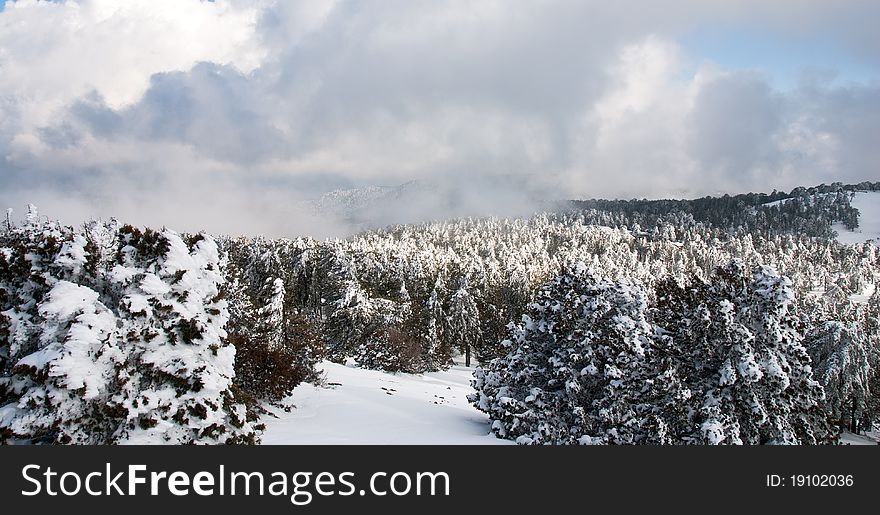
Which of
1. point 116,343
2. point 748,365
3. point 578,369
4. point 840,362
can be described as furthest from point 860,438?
point 116,343

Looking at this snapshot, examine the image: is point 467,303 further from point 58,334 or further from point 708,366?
point 58,334

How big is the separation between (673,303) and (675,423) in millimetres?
4363

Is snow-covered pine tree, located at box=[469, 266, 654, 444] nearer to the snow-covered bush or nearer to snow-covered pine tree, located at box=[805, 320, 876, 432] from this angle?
the snow-covered bush

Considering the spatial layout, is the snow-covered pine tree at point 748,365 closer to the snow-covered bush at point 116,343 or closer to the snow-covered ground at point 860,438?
the snow-covered bush at point 116,343

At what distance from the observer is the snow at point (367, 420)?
14695 millimetres

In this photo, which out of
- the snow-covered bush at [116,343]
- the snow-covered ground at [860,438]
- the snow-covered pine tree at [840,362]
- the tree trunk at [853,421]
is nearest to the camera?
the snow-covered bush at [116,343]

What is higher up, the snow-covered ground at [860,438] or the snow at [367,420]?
the snow at [367,420]

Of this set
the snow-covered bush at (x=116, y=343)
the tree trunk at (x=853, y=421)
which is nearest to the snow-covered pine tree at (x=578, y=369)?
the snow-covered bush at (x=116, y=343)

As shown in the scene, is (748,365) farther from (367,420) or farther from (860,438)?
(860,438)

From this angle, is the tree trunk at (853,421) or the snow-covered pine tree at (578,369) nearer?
the snow-covered pine tree at (578,369)

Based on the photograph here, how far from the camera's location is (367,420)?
17.3m

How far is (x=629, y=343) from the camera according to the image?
1805 centimetres

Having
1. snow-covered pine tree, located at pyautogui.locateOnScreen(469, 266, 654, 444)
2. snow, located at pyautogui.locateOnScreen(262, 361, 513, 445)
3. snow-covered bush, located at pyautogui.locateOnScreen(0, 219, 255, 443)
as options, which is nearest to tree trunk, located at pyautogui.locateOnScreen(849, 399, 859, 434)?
snow-covered pine tree, located at pyautogui.locateOnScreen(469, 266, 654, 444)
